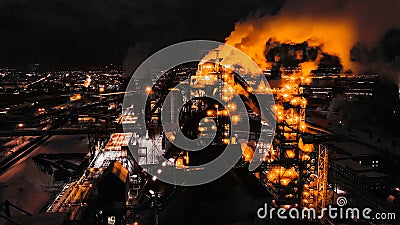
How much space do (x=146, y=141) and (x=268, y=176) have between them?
23.6 feet

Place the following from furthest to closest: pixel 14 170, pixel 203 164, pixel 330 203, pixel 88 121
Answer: pixel 88 121
pixel 14 170
pixel 203 164
pixel 330 203

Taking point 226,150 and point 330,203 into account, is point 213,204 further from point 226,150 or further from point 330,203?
point 330,203

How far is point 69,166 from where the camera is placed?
48.8 ft

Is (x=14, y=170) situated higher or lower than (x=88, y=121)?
lower

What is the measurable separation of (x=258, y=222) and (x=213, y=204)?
1363 mm

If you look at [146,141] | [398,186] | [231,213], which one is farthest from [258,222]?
[146,141]

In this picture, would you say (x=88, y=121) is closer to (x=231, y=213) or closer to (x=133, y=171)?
(x=133, y=171)

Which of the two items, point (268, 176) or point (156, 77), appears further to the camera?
point (156, 77)

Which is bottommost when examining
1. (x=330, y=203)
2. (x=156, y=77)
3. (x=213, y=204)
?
(x=330, y=203)

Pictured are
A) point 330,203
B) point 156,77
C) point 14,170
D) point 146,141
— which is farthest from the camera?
point 156,77

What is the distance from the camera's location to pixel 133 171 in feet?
38.3

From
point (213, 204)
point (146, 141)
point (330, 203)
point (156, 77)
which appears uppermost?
point (156, 77)

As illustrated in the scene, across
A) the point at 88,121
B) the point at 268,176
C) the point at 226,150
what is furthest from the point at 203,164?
the point at 88,121

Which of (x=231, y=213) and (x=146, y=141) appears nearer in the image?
(x=231, y=213)
